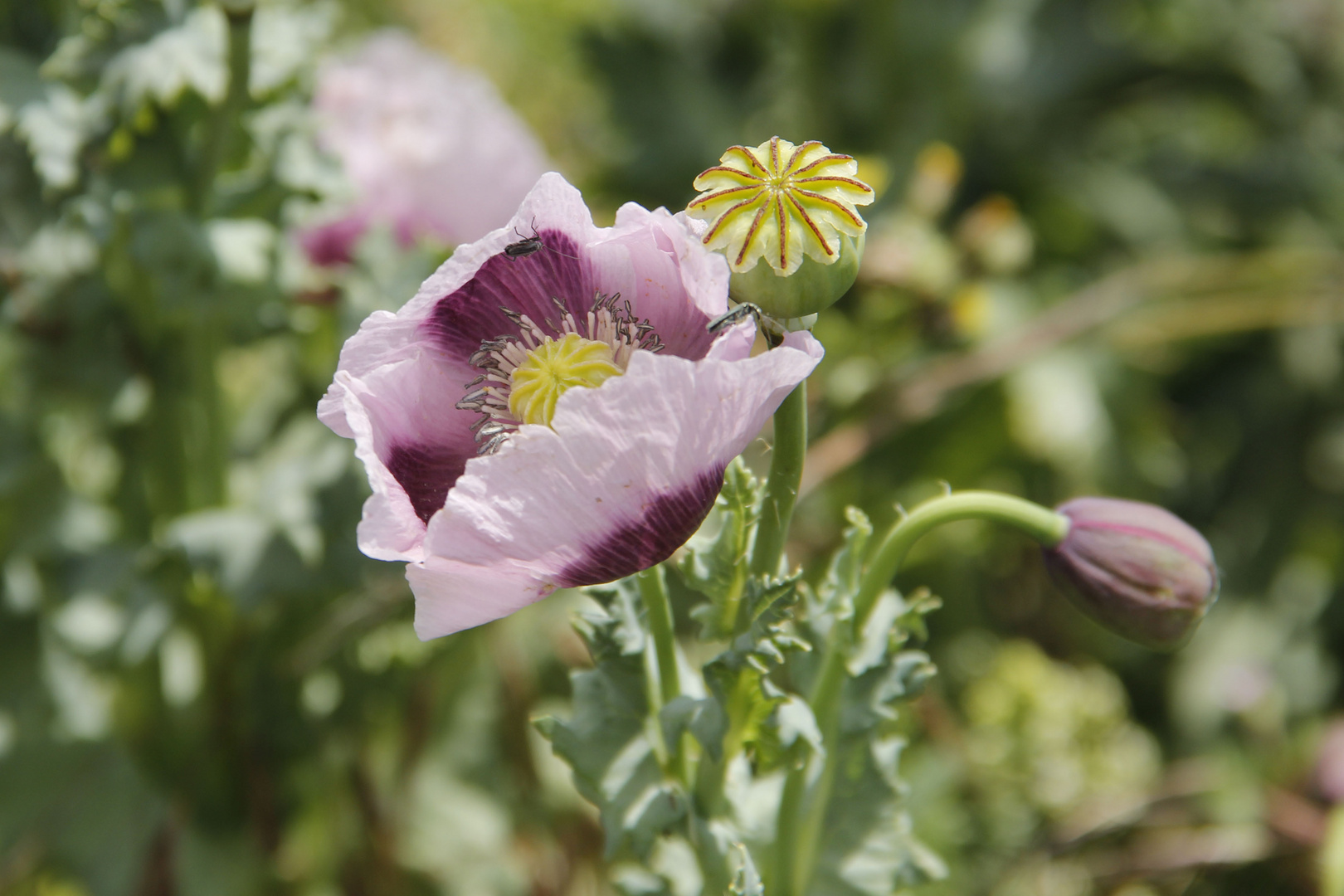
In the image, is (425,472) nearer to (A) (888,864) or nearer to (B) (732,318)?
(B) (732,318)

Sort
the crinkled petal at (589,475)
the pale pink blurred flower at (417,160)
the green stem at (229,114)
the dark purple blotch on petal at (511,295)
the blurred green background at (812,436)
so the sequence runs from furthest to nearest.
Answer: the pale pink blurred flower at (417,160)
the blurred green background at (812,436)
the green stem at (229,114)
the dark purple blotch on petal at (511,295)
the crinkled petal at (589,475)

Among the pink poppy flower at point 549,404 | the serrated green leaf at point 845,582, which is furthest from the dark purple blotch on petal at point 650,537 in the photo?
the serrated green leaf at point 845,582

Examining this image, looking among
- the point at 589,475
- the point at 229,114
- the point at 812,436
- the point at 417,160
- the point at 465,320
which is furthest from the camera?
the point at 812,436

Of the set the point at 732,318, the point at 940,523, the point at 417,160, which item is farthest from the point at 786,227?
the point at 417,160

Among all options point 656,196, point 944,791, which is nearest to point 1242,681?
point 944,791

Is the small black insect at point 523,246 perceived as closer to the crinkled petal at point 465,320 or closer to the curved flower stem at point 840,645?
the crinkled petal at point 465,320

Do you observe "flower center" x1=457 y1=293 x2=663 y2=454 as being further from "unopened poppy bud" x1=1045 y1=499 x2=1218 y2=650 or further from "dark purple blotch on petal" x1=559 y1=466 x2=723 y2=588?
"unopened poppy bud" x1=1045 y1=499 x2=1218 y2=650

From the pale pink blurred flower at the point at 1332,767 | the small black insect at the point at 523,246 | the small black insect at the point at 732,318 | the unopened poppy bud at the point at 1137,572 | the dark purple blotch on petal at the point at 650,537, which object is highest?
the small black insect at the point at 732,318
